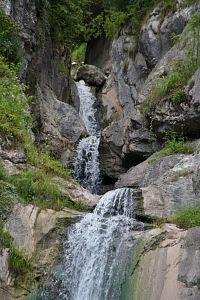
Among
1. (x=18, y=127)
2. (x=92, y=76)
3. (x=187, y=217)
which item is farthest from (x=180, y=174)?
(x=92, y=76)

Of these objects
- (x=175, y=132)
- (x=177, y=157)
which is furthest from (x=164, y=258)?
(x=175, y=132)

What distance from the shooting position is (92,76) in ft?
79.7

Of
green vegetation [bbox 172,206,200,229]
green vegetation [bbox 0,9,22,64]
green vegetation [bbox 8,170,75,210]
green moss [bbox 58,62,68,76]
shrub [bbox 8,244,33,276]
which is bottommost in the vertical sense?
shrub [bbox 8,244,33,276]

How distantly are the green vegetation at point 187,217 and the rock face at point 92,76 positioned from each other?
50.9 ft

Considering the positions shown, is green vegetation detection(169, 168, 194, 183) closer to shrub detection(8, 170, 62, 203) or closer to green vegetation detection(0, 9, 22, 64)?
shrub detection(8, 170, 62, 203)

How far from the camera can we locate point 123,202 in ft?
33.2

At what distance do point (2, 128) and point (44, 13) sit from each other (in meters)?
7.34

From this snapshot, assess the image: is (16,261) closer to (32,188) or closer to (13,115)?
(32,188)

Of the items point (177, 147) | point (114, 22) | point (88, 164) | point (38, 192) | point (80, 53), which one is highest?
point (80, 53)

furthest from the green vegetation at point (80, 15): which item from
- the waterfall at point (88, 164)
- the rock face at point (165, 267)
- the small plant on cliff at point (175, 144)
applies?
the rock face at point (165, 267)

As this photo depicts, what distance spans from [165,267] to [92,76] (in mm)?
17280

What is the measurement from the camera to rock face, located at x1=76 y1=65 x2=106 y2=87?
78.9 feet

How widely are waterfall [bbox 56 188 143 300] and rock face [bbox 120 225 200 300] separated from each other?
0.26 meters

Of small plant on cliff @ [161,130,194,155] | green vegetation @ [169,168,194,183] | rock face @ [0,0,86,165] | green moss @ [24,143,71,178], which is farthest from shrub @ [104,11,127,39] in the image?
green vegetation @ [169,168,194,183]
